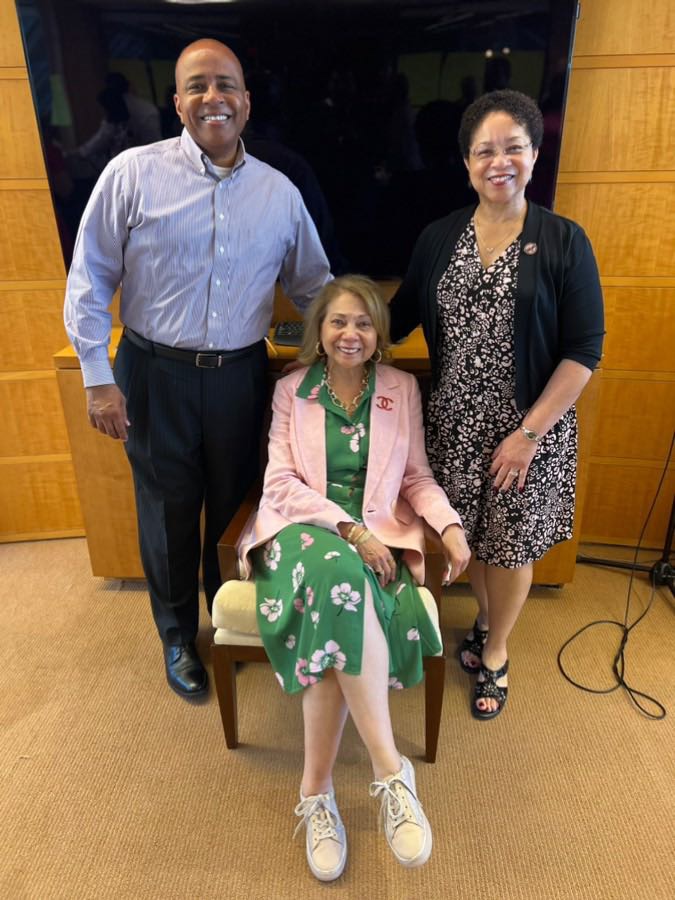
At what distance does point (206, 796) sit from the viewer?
1543 millimetres

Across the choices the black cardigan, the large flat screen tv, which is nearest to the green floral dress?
the black cardigan

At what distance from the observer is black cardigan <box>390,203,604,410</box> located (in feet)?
4.67

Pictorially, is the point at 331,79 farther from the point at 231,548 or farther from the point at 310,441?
the point at 231,548

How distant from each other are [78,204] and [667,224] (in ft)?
6.15

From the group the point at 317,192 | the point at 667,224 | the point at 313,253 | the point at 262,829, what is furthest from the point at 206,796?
the point at 667,224

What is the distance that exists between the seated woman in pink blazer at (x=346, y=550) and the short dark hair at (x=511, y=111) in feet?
1.39

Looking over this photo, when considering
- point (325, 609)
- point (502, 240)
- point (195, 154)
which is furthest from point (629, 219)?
point (325, 609)

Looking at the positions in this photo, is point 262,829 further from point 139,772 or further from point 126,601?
point 126,601

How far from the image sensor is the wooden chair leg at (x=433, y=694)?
1511 mm

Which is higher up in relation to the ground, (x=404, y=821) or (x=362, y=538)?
(x=362, y=538)

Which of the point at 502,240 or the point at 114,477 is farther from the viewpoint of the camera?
the point at 114,477

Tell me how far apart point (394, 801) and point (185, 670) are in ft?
2.52

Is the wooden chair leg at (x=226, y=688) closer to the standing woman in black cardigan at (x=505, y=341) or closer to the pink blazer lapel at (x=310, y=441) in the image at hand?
the pink blazer lapel at (x=310, y=441)

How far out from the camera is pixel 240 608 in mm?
1465
